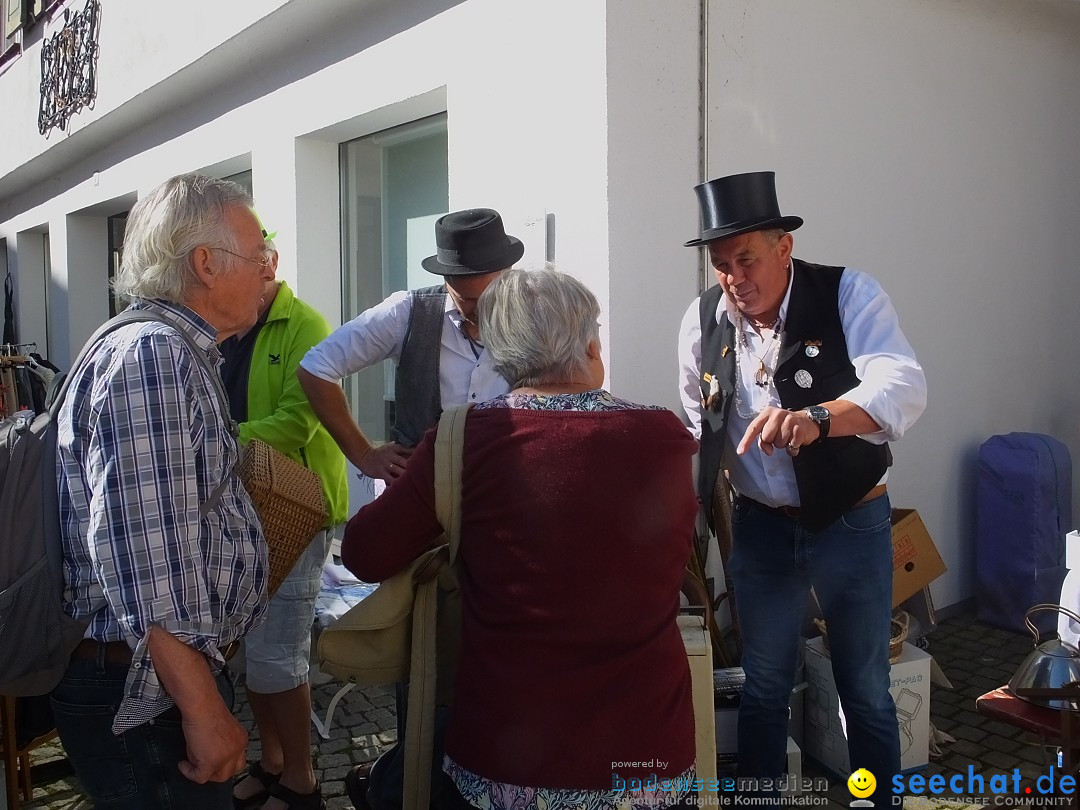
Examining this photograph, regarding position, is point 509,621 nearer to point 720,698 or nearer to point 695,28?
point 720,698

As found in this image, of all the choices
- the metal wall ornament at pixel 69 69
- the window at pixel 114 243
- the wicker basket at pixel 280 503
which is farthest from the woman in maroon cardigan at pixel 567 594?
the window at pixel 114 243

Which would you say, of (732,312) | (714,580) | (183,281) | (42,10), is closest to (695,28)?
(732,312)

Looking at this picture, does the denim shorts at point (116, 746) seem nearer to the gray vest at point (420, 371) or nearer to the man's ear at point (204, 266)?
the man's ear at point (204, 266)

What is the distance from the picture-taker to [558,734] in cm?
156

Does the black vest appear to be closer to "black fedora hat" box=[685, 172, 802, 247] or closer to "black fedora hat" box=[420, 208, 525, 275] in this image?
"black fedora hat" box=[685, 172, 802, 247]

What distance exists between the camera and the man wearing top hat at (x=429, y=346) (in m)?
2.77

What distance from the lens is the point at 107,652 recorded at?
159 centimetres

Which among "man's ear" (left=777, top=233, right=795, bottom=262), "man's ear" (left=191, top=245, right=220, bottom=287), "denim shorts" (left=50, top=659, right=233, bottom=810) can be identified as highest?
"man's ear" (left=777, top=233, right=795, bottom=262)

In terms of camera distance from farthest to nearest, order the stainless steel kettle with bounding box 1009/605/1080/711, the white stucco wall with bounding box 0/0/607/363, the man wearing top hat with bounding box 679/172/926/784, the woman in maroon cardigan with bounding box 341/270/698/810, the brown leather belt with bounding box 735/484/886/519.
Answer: the white stucco wall with bounding box 0/0/607/363, the brown leather belt with bounding box 735/484/886/519, the man wearing top hat with bounding box 679/172/926/784, the stainless steel kettle with bounding box 1009/605/1080/711, the woman in maroon cardigan with bounding box 341/270/698/810

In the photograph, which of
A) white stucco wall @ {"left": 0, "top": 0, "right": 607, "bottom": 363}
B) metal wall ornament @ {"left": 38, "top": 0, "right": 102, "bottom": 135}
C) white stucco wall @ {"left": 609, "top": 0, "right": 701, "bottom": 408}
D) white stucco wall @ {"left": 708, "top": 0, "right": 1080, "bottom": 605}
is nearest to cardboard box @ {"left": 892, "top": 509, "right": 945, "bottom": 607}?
white stucco wall @ {"left": 708, "top": 0, "right": 1080, "bottom": 605}

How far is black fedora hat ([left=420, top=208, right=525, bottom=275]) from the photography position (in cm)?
276

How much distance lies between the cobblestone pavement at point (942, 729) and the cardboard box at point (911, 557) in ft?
1.62

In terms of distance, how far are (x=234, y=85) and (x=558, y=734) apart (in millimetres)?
5574

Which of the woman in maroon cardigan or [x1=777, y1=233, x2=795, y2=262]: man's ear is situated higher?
[x1=777, y1=233, x2=795, y2=262]: man's ear
